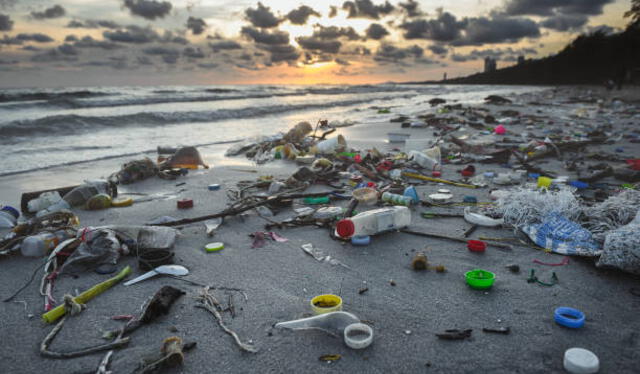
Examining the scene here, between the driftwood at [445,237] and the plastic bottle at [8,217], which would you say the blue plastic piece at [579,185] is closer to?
the driftwood at [445,237]

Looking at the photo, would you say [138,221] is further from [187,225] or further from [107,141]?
[107,141]

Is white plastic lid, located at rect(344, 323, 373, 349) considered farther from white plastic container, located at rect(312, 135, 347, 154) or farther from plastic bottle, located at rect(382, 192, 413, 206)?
white plastic container, located at rect(312, 135, 347, 154)

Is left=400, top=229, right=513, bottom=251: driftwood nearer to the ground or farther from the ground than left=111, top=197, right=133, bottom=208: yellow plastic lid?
nearer to the ground

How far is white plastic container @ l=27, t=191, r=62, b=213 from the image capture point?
495 centimetres

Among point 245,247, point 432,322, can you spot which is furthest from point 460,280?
point 245,247

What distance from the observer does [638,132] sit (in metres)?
9.94

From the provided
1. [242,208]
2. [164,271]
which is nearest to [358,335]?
[164,271]

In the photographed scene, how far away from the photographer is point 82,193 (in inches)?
205

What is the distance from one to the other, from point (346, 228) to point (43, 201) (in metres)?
4.17

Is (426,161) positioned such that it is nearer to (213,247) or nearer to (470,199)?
(470,199)

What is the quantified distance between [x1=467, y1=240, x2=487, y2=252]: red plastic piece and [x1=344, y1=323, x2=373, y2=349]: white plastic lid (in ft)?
5.43

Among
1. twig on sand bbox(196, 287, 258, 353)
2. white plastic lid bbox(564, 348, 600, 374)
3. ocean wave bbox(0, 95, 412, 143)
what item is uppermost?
ocean wave bbox(0, 95, 412, 143)

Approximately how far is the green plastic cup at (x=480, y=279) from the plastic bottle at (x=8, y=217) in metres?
5.03

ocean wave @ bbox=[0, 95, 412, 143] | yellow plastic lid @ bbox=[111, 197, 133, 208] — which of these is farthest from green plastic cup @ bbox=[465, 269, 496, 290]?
ocean wave @ bbox=[0, 95, 412, 143]
